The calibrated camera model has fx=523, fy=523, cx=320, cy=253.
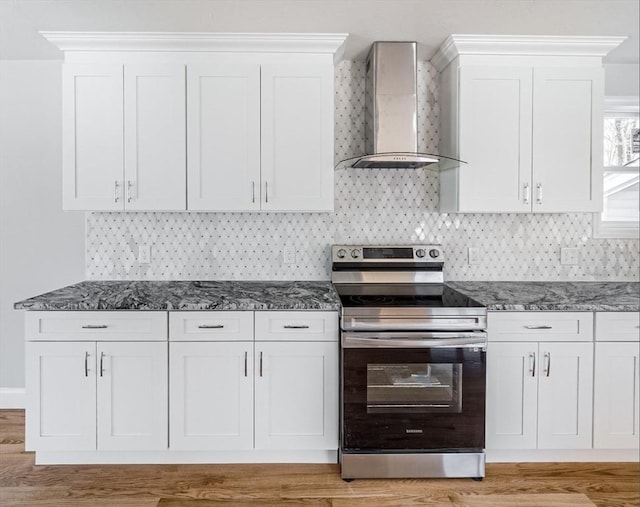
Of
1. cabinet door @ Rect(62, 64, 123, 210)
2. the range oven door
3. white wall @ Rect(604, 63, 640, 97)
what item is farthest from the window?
cabinet door @ Rect(62, 64, 123, 210)

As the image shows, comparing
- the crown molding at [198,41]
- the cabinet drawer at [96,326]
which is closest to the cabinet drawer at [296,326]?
the cabinet drawer at [96,326]

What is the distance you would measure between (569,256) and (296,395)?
6.58ft

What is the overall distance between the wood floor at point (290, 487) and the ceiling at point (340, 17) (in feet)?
7.65

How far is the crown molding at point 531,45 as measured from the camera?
9.62ft

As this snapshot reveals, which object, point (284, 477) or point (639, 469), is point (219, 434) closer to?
point (284, 477)

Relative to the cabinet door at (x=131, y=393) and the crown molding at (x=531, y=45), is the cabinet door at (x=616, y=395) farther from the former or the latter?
the cabinet door at (x=131, y=393)

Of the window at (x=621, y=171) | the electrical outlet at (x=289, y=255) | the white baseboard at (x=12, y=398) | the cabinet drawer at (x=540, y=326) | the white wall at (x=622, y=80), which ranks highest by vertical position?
the white wall at (x=622, y=80)

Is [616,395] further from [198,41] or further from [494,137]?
[198,41]

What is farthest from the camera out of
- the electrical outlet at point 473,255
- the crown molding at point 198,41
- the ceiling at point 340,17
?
the electrical outlet at point 473,255

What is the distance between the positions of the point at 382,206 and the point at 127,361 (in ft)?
5.83

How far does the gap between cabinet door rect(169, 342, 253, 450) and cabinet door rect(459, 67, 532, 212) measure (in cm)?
158

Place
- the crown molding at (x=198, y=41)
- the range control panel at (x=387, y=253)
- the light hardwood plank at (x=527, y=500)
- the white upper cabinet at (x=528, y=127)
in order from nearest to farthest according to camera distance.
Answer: the light hardwood plank at (x=527, y=500) → the crown molding at (x=198, y=41) → the white upper cabinet at (x=528, y=127) → the range control panel at (x=387, y=253)

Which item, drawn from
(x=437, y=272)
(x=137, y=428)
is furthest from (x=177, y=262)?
(x=437, y=272)

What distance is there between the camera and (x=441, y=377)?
8.54 ft
